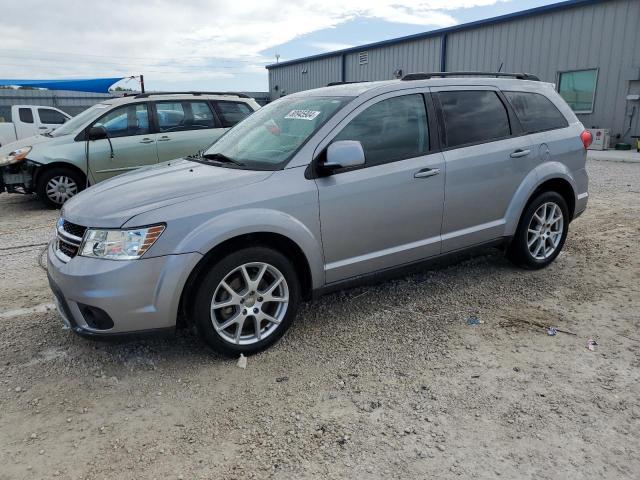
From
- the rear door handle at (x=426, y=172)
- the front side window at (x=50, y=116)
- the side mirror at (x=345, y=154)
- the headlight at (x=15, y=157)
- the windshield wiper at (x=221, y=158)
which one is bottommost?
the headlight at (x=15, y=157)

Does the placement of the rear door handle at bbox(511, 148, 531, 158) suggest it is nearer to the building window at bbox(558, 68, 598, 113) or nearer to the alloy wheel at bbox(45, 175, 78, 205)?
the alloy wheel at bbox(45, 175, 78, 205)

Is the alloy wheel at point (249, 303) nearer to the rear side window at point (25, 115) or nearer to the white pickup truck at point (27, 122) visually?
the white pickup truck at point (27, 122)

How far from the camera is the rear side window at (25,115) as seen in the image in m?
16.0

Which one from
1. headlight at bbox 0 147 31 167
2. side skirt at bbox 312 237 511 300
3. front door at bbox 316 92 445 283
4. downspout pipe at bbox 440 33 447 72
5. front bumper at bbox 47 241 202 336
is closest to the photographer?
front bumper at bbox 47 241 202 336

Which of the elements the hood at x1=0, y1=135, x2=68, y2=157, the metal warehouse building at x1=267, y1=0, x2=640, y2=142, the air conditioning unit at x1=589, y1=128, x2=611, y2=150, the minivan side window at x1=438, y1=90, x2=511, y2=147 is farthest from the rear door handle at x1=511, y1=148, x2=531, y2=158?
the air conditioning unit at x1=589, y1=128, x2=611, y2=150

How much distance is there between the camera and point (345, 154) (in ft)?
10.8

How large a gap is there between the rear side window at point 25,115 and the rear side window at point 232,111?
10703mm

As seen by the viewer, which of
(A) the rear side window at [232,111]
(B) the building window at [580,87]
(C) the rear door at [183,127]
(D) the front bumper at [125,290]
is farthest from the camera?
(B) the building window at [580,87]

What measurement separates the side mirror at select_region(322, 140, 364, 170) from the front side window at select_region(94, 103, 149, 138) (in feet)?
18.8

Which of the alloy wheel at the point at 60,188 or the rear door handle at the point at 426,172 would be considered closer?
the rear door handle at the point at 426,172

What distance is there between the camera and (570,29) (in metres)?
16.2

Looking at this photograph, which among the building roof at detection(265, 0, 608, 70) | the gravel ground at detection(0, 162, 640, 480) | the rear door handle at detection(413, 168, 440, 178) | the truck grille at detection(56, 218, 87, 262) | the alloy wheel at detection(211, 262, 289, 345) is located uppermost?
the building roof at detection(265, 0, 608, 70)

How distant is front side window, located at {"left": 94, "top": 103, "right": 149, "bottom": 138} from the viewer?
7.96m

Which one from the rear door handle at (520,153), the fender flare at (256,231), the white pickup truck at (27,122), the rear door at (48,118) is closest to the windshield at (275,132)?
the fender flare at (256,231)
